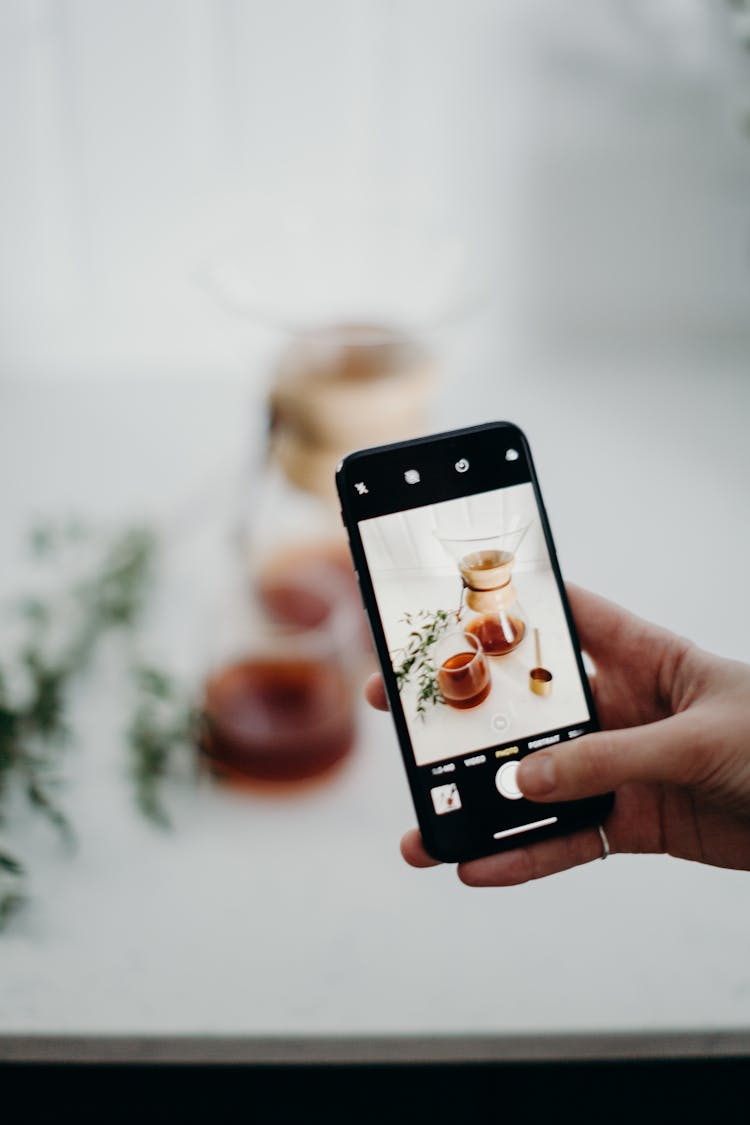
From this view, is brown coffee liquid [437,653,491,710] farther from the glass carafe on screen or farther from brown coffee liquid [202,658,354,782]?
brown coffee liquid [202,658,354,782]

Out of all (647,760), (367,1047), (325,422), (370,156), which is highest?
(370,156)

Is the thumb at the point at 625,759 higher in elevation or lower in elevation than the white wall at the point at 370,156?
lower

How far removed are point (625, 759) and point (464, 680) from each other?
0.08 meters

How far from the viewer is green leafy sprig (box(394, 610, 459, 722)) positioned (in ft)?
1.46

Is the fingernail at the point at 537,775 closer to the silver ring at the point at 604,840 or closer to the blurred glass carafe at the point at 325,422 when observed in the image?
the silver ring at the point at 604,840

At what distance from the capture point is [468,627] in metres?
0.45

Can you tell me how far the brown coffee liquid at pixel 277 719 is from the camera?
0.60m

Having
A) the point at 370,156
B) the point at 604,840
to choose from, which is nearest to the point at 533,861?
the point at 604,840

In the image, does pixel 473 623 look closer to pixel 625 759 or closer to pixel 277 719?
pixel 625 759

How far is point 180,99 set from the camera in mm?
928

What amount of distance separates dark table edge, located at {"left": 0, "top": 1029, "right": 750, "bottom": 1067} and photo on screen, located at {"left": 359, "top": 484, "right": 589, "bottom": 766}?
0.16 meters

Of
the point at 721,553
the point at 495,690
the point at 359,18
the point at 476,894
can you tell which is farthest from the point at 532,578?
the point at 359,18

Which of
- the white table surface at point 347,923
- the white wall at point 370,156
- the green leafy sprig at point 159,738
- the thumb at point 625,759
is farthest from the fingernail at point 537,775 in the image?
the white wall at point 370,156

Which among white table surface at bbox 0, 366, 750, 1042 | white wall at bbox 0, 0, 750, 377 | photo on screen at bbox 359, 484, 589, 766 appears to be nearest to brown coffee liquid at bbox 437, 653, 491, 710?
photo on screen at bbox 359, 484, 589, 766
